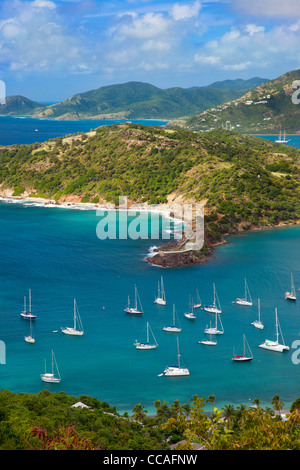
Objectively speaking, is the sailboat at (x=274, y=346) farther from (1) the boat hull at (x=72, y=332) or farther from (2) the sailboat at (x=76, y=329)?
(2) the sailboat at (x=76, y=329)

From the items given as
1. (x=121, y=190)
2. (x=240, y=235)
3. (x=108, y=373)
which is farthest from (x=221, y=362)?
Result: (x=121, y=190)

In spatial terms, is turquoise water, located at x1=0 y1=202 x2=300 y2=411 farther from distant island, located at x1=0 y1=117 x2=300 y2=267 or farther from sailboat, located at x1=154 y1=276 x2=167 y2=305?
distant island, located at x1=0 y1=117 x2=300 y2=267

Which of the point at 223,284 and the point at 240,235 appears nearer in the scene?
the point at 223,284

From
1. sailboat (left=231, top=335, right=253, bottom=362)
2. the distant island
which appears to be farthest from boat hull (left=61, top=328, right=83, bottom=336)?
the distant island

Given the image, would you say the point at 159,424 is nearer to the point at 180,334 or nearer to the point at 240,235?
the point at 180,334

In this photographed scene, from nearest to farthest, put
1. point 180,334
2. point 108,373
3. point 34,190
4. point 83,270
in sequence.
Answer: point 108,373, point 180,334, point 83,270, point 34,190

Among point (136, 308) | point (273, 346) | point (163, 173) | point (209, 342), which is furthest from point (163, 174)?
point (273, 346)

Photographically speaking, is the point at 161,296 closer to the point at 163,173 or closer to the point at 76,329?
the point at 76,329
